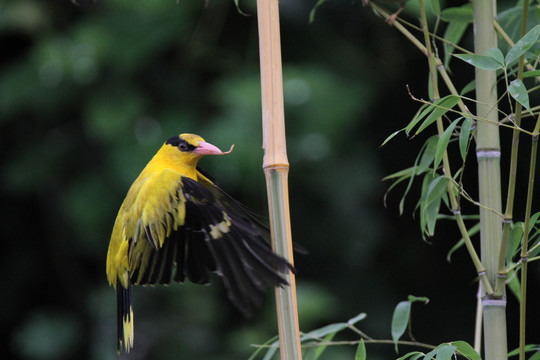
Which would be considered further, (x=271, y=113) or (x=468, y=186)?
(x=468, y=186)

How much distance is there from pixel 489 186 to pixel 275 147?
0.20 metres

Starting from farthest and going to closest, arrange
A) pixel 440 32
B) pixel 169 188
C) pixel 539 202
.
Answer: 1. pixel 440 32
2. pixel 539 202
3. pixel 169 188

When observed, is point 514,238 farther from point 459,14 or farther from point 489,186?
point 459,14

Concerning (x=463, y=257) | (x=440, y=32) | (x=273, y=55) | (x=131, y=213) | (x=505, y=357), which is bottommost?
(x=463, y=257)

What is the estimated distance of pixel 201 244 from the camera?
668 mm

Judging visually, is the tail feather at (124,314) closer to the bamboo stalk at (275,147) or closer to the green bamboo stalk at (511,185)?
the bamboo stalk at (275,147)

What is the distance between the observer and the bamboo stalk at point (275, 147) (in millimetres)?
508

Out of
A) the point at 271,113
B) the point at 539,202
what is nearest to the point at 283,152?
the point at 271,113

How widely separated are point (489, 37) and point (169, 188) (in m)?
0.33

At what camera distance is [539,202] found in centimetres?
169

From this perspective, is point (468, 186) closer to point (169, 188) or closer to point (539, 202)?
point (539, 202)

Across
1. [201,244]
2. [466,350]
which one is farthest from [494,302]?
[201,244]

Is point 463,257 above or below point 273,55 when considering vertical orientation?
below

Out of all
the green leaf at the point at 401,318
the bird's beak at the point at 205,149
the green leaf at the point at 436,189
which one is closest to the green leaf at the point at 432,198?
the green leaf at the point at 436,189
